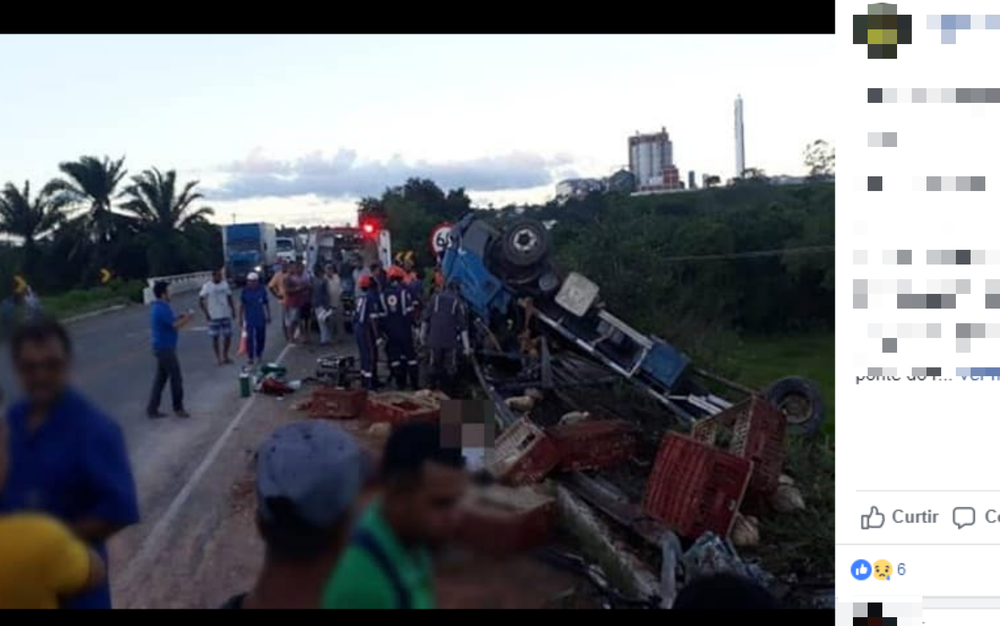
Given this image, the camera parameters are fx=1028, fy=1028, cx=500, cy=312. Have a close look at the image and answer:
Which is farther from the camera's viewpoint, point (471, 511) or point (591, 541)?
point (591, 541)

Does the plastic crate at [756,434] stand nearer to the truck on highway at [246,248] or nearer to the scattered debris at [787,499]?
the scattered debris at [787,499]

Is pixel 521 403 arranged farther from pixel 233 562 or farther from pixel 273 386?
pixel 233 562

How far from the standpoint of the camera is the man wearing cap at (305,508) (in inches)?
79.2

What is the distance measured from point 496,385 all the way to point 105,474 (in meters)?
2.08

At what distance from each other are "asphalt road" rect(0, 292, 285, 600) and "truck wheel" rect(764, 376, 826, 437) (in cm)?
184

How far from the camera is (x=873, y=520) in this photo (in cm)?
235

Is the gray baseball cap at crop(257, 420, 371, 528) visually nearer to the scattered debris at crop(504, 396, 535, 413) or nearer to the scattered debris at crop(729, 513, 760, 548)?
the scattered debris at crop(504, 396, 535, 413)

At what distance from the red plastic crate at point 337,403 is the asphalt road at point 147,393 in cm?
30

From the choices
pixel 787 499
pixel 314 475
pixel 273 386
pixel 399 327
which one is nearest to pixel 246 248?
pixel 273 386

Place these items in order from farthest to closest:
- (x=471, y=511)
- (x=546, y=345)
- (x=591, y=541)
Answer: (x=546, y=345) < (x=591, y=541) < (x=471, y=511)

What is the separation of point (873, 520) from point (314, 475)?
127 cm

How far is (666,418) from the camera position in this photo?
438 centimetres

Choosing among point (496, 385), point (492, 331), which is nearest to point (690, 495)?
point (496, 385)
